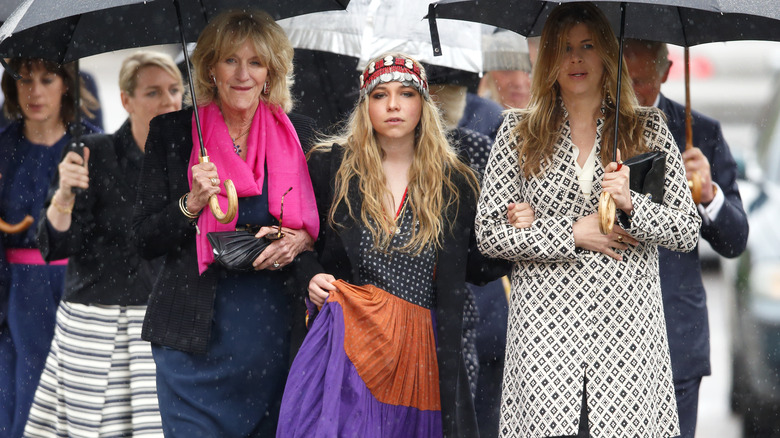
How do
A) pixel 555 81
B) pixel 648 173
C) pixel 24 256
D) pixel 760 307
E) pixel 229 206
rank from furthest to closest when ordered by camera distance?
1. pixel 760 307
2. pixel 24 256
3. pixel 555 81
4. pixel 229 206
5. pixel 648 173

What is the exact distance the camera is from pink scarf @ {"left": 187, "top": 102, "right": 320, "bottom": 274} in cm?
477

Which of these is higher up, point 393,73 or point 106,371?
point 393,73

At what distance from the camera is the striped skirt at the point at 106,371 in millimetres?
5922

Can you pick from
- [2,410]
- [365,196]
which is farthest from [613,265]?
[2,410]

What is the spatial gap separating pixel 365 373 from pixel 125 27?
1.89 meters

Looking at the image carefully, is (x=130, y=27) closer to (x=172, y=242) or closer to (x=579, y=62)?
(x=172, y=242)

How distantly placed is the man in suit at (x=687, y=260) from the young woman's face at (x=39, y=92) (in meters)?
3.07

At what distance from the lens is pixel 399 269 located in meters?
4.65

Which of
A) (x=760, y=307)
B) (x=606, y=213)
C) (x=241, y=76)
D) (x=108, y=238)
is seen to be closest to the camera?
(x=606, y=213)

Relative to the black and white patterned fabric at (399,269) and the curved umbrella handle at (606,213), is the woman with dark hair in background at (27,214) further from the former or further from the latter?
the curved umbrella handle at (606,213)

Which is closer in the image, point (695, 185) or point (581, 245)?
point (581, 245)

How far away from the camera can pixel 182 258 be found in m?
4.88

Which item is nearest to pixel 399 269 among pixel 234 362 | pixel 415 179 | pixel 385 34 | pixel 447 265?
pixel 447 265

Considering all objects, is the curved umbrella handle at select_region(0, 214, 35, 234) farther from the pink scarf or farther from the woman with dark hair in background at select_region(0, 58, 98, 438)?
the pink scarf
